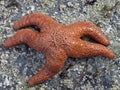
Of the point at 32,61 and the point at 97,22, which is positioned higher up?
the point at 97,22

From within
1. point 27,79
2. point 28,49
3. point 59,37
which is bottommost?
point 27,79

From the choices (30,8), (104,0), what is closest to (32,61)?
(30,8)

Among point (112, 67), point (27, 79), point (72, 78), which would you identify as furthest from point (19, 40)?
point (112, 67)

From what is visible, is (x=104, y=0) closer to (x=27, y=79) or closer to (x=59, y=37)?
(x=59, y=37)

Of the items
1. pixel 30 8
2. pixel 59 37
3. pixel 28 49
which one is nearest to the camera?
pixel 59 37

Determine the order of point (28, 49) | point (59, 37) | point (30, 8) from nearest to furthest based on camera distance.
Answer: point (59, 37) → point (28, 49) → point (30, 8)

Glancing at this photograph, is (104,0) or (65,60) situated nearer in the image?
(65,60)
